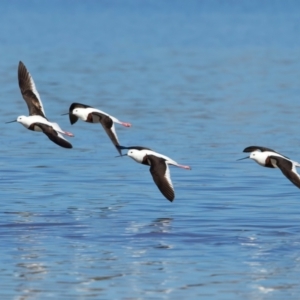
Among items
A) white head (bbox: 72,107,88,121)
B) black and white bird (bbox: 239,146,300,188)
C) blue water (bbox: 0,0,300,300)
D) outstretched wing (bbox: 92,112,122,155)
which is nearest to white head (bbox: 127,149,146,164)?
outstretched wing (bbox: 92,112,122,155)

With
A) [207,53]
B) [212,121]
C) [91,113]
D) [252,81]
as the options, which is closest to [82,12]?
[207,53]

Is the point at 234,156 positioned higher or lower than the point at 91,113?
lower

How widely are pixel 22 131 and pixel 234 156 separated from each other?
17.9ft

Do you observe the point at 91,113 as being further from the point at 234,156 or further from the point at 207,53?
the point at 207,53

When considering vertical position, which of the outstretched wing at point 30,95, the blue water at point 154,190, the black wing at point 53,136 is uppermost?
the outstretched wing at point 30,95

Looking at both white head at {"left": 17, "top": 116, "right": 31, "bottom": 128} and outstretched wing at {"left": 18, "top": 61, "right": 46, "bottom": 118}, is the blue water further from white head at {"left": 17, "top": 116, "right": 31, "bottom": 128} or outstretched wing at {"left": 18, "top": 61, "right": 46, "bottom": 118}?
outstretched wing at {"left": 18, "top": 61, "right": 46, "bottom": 118}

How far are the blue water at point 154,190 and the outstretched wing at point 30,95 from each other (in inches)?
49.7

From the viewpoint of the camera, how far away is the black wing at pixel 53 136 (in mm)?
14664

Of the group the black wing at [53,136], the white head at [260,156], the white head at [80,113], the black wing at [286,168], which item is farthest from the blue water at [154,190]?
the white head at [80,113]

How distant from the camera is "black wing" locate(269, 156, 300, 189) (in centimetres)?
1489

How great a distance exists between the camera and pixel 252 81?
38.0 meters

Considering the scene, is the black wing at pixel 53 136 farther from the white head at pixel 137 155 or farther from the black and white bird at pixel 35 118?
the white head at pixel 137 155

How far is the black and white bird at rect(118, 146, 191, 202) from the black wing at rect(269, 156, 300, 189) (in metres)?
1.27

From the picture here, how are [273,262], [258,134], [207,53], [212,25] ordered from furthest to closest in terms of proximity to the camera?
[212,25]
[207,53]
[258,134]
[273,262]
